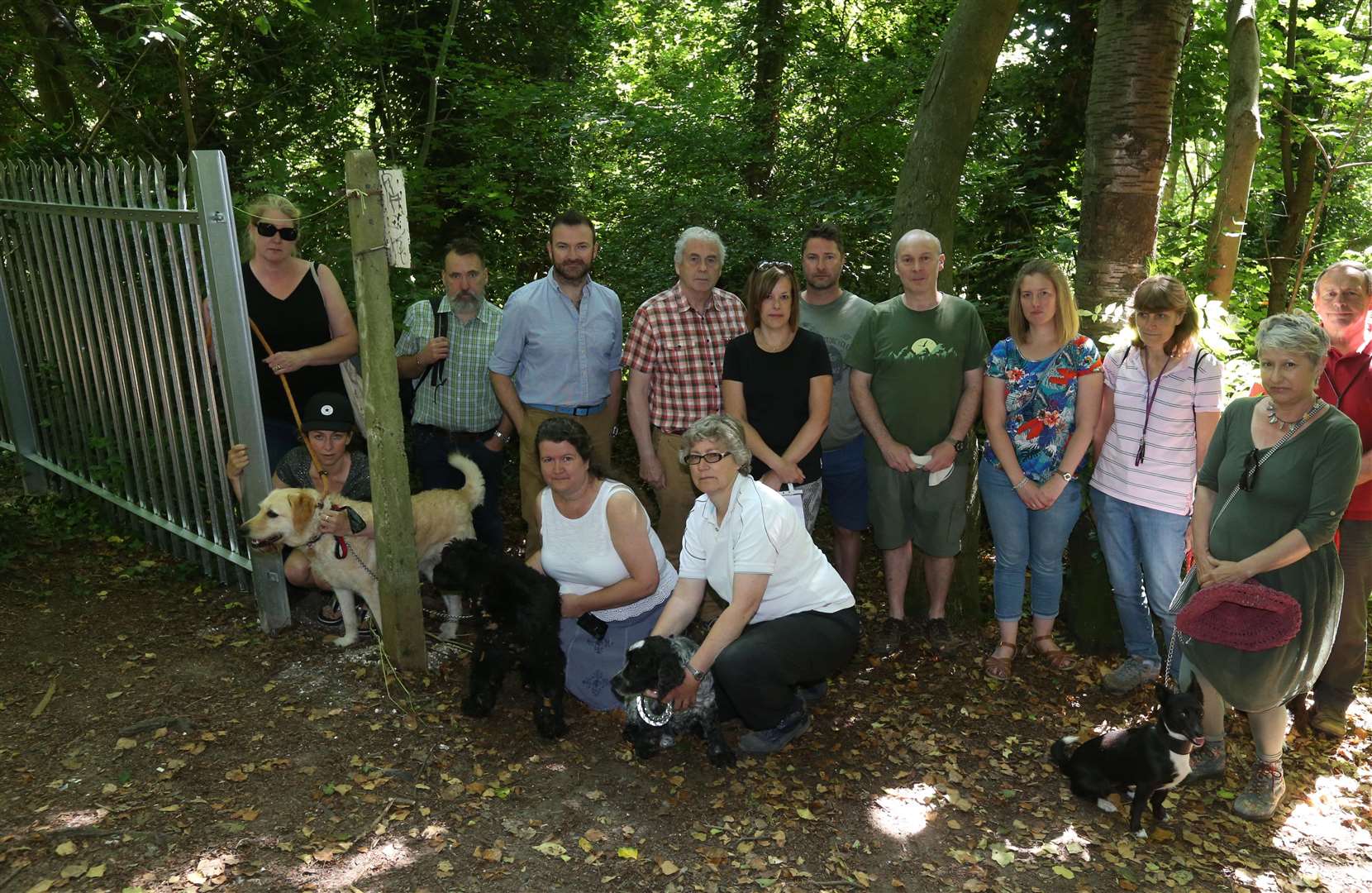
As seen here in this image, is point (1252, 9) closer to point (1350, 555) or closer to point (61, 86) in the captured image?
point (1350, 555)

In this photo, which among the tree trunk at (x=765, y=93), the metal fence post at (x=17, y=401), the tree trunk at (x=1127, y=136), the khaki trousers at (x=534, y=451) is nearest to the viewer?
the khaki trousers at (x=534, y=451)

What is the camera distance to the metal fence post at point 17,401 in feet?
20.8

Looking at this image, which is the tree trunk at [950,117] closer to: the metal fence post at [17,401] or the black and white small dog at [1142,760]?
the black and white small dog at [1142,760]

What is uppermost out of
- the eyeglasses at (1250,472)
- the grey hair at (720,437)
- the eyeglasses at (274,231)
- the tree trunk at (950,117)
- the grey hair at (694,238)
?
the tree trunk at (950,117)

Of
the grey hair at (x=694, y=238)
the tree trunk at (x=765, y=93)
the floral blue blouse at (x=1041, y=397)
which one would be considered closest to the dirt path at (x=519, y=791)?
the floral blue blouse at (x=1041, y=397)

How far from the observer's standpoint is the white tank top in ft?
14.3

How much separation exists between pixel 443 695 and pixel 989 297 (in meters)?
5.94

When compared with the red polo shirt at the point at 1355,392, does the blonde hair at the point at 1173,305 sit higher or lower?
higher

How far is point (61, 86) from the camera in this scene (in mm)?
8609

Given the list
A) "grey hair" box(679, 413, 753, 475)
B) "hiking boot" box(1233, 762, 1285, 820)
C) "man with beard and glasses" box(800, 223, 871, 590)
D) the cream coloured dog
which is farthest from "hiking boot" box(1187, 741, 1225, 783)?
the cream coloured dog

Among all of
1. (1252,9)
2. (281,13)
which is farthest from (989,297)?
(281,13)

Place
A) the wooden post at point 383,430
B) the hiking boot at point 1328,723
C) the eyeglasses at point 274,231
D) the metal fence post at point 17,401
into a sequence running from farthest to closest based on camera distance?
the metal fence post at point 17,401 → the eyeglasses at point 274,231 → the hiking boot at point 1328,723 → the wooden post at point 383,430

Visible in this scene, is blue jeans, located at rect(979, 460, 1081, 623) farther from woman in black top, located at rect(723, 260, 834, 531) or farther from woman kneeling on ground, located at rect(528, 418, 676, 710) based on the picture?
woman kneeling on ground, located at rect(528, 418, 676, 710)

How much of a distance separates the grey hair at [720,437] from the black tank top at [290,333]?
2.23 meters
